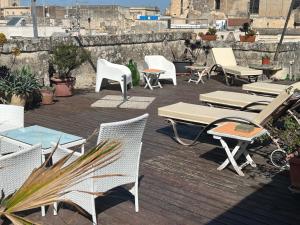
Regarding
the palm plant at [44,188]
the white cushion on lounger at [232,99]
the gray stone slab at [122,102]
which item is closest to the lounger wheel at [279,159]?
the white cushion on lounger at [232,99]

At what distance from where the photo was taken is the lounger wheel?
15.0 ft

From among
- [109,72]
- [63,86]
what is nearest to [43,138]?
[63,86]

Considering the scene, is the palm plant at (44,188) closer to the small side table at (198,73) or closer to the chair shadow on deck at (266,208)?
the chair shadow on deck at (266,208)

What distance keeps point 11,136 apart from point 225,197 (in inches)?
83.3

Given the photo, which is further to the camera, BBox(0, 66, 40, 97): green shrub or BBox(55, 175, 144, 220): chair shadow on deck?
BBox(0, 66, 40, 97): green shrub

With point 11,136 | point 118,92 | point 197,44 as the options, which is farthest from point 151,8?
point 11,136

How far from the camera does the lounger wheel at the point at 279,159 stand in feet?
15.0

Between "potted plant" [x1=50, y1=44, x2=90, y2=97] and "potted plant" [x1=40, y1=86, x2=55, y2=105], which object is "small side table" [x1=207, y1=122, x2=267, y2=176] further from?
"potted plant" [x1=50, y1=44, x2=90, y2=97]

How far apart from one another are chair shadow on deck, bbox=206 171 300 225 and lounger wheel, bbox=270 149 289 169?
38 centimetres

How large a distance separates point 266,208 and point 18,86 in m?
4.97

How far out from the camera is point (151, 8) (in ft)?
180

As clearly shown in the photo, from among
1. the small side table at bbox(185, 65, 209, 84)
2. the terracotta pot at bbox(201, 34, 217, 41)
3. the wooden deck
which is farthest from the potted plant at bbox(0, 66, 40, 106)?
the terracotta pot at bbox(201, 34, 217, 41)

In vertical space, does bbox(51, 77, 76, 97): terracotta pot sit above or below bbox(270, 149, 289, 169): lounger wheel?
above

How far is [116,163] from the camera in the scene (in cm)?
337
